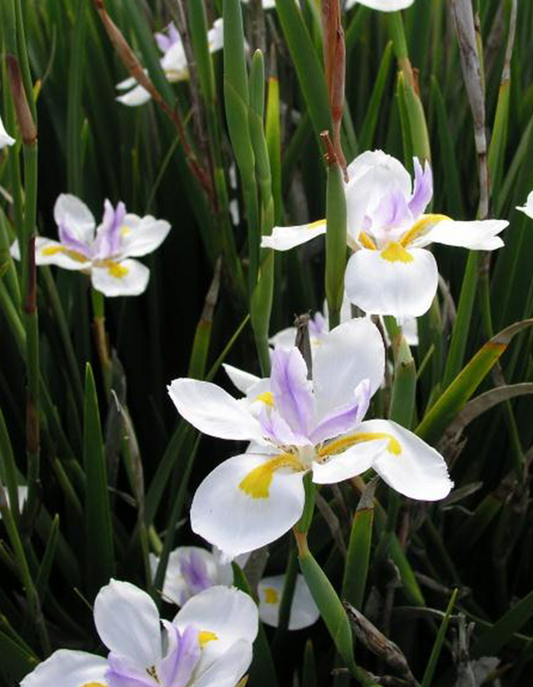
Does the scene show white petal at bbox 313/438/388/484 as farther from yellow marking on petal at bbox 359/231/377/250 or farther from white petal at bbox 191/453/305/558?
yellow marking on petal at bbox 359/231/377/250

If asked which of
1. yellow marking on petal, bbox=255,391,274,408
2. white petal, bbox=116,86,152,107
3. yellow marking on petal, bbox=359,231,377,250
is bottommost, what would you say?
yellow marking on petal, bbox=255,391,274,408

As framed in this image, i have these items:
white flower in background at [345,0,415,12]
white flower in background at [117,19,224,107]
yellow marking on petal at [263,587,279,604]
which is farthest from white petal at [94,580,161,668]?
white flower in background at [117,19,224,107]

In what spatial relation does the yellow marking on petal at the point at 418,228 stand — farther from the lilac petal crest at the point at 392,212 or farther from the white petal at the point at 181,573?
the white petal at the point at 181,573

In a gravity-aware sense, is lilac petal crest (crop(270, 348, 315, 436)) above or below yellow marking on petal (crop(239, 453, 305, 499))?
above

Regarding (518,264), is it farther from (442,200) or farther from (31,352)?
(31,352)

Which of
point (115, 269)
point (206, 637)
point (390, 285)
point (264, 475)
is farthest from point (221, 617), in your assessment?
point (115, 269)

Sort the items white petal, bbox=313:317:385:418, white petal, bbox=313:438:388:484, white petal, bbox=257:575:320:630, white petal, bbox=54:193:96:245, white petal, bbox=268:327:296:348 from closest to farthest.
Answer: white petal, bbox=313:438:388:484
white petal, bbox=313:317:385:418
white petal, bbox=257:575:320:630
white petal, bbox=268:327:296:348
white petal, bbox=54:193:96:245

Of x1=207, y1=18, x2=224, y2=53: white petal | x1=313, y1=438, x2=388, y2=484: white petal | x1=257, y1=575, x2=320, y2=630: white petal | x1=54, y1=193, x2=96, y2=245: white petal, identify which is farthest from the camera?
x1=207, y1=18, x2=224, y2=53: white petal
